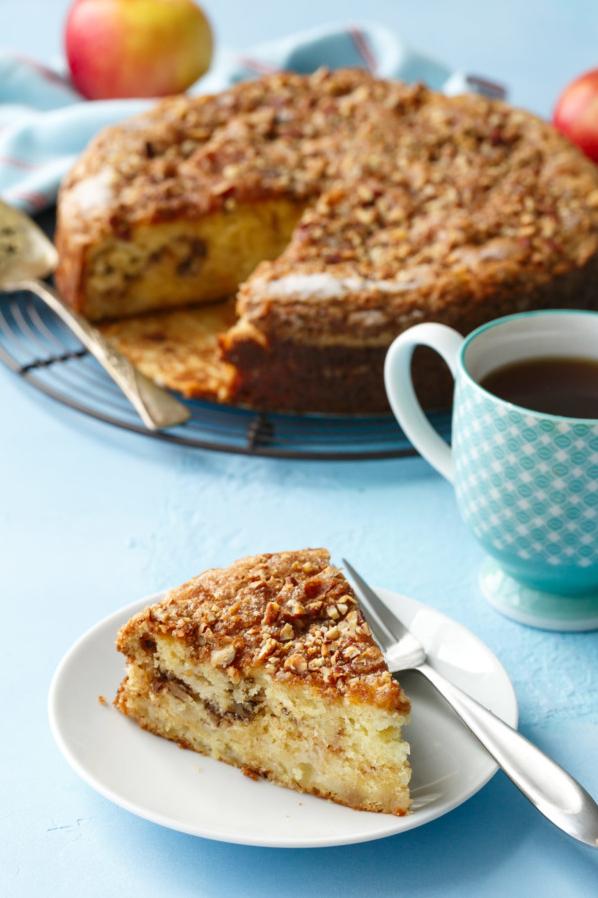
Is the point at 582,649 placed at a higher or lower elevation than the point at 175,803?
lower

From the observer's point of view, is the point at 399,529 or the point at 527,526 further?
the point at 399,529

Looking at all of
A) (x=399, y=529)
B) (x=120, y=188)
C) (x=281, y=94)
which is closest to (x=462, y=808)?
(x=399, y=529)

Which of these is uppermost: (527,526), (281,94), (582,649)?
(281,94)

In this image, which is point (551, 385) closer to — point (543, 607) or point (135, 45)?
point (543, 607)

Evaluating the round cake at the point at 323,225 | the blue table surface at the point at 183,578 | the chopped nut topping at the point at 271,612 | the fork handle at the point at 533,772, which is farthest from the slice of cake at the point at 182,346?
the fork handle at the point at 533,772

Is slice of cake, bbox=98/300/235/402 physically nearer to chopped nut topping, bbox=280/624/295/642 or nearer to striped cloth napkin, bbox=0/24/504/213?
striped cloth napkin, bbox=0/24/504/213

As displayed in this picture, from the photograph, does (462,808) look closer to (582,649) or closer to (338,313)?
(582,649)

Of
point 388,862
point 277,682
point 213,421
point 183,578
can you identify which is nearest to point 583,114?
point 213,421
